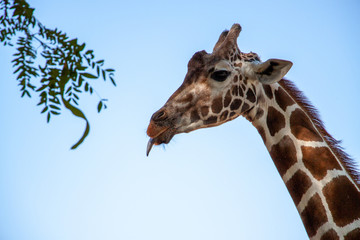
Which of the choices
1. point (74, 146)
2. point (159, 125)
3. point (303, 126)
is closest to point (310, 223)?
point (303, 126)

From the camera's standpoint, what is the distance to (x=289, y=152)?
15.3 feet

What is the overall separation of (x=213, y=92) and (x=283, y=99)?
0.81 m

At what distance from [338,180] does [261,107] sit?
1.15m

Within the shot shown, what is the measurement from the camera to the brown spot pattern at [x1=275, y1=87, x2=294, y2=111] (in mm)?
4969

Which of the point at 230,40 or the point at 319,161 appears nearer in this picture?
the point at 319,161

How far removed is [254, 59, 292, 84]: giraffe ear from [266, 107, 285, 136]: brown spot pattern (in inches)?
13.2

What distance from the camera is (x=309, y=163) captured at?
452 cm

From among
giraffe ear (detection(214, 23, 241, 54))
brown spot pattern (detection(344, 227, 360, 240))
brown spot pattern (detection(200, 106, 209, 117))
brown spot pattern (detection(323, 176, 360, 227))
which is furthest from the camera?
giraffe ear (detection(214, 23, 241, 54))

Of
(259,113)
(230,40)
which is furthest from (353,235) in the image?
(230,40)

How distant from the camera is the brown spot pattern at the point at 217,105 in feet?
16.0

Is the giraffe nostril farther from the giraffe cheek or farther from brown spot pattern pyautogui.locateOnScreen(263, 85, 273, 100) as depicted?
brown spot pattern pyautogui.locateOnScreen(263, 85, 273, 100)

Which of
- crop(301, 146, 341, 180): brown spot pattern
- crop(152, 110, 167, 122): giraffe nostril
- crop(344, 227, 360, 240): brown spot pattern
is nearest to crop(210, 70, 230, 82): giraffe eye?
crop(152, 110, 167, 122): giraffe nostril

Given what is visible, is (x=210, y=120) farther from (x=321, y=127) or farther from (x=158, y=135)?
(x=321, y=127)

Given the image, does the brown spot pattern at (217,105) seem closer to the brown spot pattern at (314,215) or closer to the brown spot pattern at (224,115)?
the brown spot pattern at (224,115)
